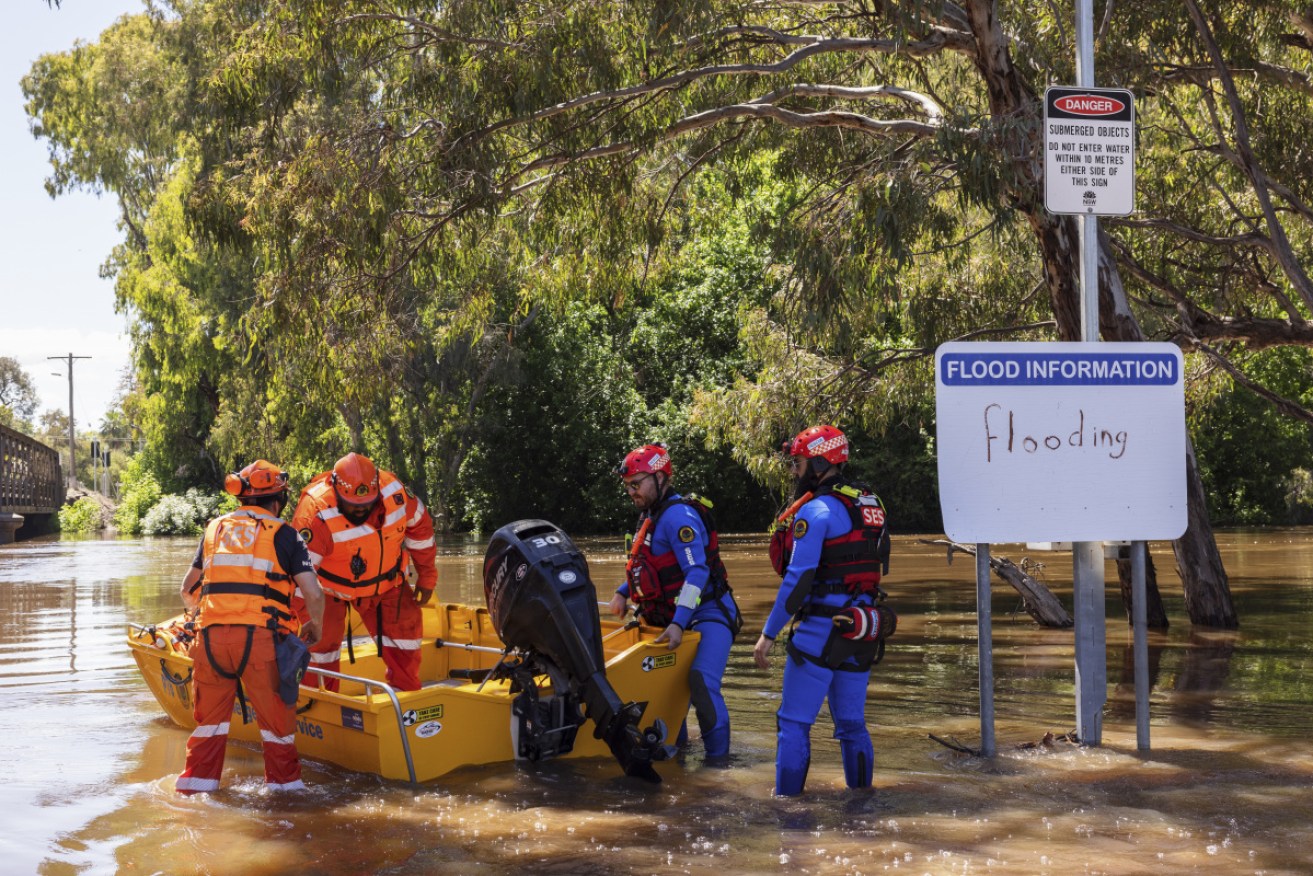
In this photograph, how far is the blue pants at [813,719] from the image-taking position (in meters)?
7.01

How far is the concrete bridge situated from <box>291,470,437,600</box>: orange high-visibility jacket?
4287 cm

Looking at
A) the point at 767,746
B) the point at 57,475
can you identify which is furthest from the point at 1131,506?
the point at 57,475

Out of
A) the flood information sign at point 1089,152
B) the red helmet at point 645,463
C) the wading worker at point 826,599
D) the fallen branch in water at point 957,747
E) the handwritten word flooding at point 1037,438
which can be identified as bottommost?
the fallen branch in water at point 957,747

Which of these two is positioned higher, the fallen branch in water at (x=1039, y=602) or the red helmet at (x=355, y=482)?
the red helmet at (x=355, y=482)

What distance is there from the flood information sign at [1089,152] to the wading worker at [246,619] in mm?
4587

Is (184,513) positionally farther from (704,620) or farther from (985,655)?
(985,655)

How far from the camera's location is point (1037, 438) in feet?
25.7

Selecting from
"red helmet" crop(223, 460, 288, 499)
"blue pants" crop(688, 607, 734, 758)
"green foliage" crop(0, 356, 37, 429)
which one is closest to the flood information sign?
"blue pants" crop(688, 607, 734, 758)

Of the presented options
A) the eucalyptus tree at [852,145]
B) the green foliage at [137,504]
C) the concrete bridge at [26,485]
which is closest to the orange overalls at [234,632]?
the eucalyptus tree at [852,145]

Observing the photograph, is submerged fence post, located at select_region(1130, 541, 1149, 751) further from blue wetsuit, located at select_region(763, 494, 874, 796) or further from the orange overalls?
the orange overalls

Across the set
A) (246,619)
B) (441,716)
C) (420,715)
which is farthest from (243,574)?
(441,716)

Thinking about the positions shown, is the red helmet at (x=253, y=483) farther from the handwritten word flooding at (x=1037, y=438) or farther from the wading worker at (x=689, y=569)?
the handwritten word flooding at (x=1037, y=438)

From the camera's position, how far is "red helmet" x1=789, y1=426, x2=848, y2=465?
7105 millimetres

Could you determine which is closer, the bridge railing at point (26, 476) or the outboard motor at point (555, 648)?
the outboard motor at point (555, 648)
